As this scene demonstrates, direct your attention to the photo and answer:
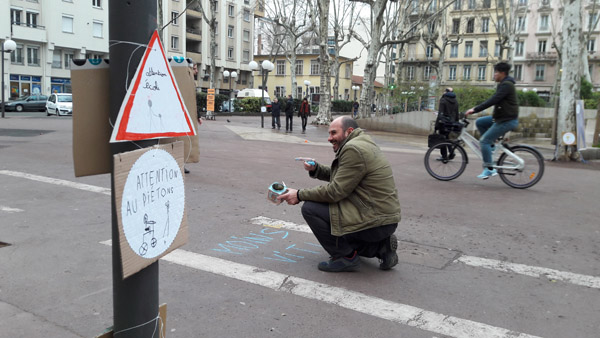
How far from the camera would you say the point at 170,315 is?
346 centimetres

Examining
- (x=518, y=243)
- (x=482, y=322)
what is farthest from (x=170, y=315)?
(x=518, y=243)

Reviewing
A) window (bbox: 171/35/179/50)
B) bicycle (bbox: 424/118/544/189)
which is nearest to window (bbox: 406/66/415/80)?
window (bbox: 171/35/179/50)

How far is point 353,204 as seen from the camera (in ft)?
13.9

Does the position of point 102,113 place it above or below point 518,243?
above

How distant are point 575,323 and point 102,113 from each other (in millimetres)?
3274

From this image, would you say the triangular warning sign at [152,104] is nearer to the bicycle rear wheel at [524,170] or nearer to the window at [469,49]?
the bicycle rear wheel at [524,170]

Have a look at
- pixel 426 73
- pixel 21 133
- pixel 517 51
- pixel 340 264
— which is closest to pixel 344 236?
pixel 340 264

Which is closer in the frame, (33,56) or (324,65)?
(324,65)

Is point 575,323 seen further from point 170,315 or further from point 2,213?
point 2,213

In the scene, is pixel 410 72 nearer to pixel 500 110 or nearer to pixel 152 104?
pixel 500 110

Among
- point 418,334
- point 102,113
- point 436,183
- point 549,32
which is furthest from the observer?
point 549,32

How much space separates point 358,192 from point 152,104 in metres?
2.43

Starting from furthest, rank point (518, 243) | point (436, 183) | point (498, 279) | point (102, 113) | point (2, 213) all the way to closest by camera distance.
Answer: point (436, 183), point (2, 213), point (518, 243), point (498, 279), point (102, 113)

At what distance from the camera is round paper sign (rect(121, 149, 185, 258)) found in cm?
203
